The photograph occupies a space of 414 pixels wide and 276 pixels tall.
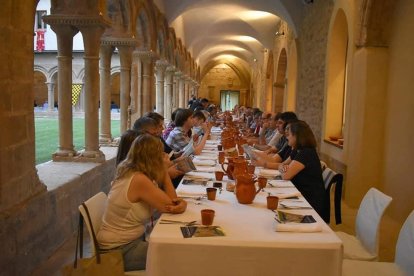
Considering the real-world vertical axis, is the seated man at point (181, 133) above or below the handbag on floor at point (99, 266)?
above

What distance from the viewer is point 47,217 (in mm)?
3729

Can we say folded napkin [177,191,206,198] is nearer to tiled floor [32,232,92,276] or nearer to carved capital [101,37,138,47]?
tiled floor [32,232,92,276]

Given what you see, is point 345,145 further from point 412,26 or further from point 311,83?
point 311,83

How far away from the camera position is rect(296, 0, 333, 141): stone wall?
775 centimetres

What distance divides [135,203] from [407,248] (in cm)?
152

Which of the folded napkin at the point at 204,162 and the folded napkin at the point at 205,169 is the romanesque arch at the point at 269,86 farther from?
the folded napkin at the point at 205,169

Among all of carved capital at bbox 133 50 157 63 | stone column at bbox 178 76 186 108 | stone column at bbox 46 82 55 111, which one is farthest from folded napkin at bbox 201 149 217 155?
stone column at bbox 46 82 55 111

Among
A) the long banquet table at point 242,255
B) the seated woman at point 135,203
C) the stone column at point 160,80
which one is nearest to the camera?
the long banquet table at point 242,255

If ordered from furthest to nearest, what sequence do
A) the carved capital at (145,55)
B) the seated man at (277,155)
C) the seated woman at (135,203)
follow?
1. the carved capital at (145,55)
2. the seated man at (277,155)
3. the seated woman at (135,203)

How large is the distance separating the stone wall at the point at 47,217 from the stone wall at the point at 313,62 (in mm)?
4264

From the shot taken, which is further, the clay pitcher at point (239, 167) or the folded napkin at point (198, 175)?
the folded napkin at point (198, 175)

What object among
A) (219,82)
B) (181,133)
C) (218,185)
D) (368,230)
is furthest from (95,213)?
(219,82)

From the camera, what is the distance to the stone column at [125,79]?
7602 millimetres

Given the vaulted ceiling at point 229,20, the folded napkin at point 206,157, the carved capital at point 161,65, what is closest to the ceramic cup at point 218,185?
the folded napkin at point 206,157
